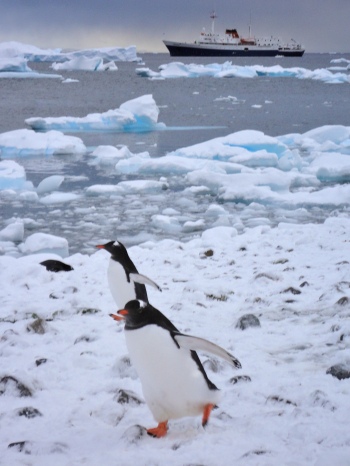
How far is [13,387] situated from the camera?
260 cm

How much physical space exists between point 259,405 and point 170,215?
662 cm

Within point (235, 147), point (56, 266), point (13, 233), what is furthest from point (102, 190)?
point (56, 266)

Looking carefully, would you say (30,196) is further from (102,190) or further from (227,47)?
(227,47)

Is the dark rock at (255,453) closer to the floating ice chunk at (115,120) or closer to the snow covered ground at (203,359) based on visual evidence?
the snow covered ground at (203,359)

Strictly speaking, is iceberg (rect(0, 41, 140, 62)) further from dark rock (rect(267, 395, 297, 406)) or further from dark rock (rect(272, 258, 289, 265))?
dark rock (rect(267, 395, 297, 406))

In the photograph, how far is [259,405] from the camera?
2.43 m

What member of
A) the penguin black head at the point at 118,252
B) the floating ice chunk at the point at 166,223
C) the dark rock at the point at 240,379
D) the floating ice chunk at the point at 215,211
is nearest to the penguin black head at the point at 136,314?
the dark rock at the point at 240,379

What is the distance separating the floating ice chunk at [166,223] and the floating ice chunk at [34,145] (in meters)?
7.26

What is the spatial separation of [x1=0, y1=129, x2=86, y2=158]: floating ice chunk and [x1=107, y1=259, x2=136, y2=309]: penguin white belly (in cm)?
1166

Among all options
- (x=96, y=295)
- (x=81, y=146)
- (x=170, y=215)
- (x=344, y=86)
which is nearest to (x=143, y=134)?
(x=81, y=146)

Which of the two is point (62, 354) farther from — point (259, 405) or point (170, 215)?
point (170, 215)

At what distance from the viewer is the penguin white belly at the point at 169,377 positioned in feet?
7.22

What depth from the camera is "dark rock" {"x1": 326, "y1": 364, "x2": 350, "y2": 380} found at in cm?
260

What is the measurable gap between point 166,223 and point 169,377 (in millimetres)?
6086
